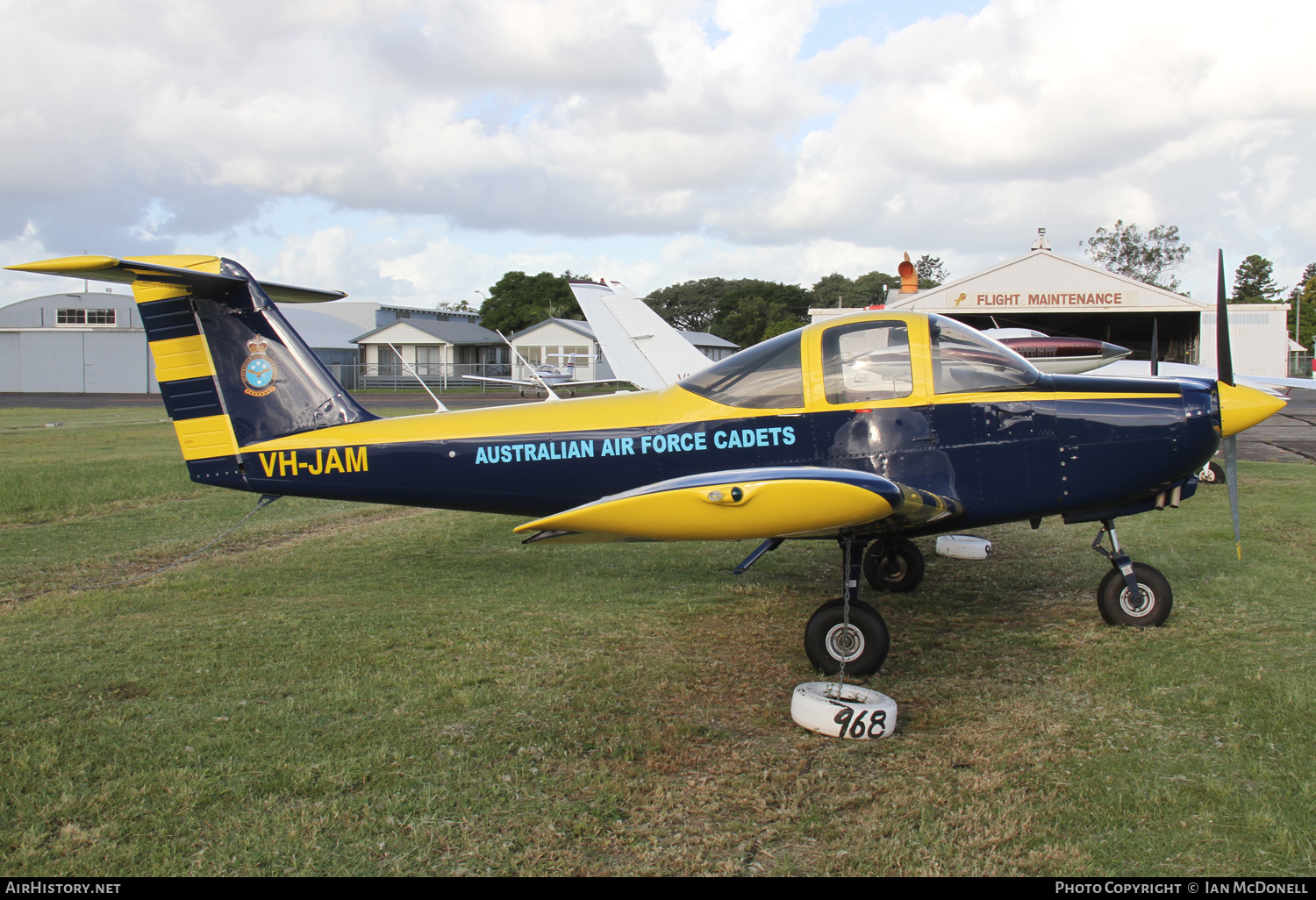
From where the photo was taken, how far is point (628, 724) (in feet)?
14.7

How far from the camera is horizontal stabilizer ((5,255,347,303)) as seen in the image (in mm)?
5344

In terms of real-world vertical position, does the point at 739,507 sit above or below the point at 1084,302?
below

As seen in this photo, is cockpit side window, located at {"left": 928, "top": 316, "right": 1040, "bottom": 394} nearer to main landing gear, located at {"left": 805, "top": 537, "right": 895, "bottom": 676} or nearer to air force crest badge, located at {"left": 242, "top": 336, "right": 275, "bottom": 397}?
main landing gear, located at {"left": 805, "top": 537, "right": 895, "bottom": 676}

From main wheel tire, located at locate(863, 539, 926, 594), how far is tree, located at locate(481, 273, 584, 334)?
6804cm

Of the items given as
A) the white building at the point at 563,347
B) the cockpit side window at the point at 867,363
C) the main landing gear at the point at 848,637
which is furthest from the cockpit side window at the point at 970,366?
the white building at the point at 563,347

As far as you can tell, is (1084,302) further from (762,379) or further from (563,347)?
(563,347)

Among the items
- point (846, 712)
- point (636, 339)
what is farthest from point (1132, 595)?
point (636, 339)

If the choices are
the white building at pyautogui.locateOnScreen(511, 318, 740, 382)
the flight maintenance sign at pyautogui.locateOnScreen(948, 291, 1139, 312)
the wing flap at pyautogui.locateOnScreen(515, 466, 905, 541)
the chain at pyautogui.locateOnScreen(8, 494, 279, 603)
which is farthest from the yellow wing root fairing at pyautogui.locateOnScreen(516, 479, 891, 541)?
the white building at pyautogui.locateOnScreen(511, 318, 740, 382)

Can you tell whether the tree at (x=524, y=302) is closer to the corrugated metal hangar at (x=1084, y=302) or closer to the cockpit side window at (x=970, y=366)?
the corrugated metal hangar at (x=1084, y=302)

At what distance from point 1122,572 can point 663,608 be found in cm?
328

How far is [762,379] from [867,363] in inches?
26.4

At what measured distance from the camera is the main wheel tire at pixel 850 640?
516cm

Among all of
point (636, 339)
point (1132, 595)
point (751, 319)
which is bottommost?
point (1132, 595)

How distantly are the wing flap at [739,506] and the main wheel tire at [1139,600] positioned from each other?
110 inches
